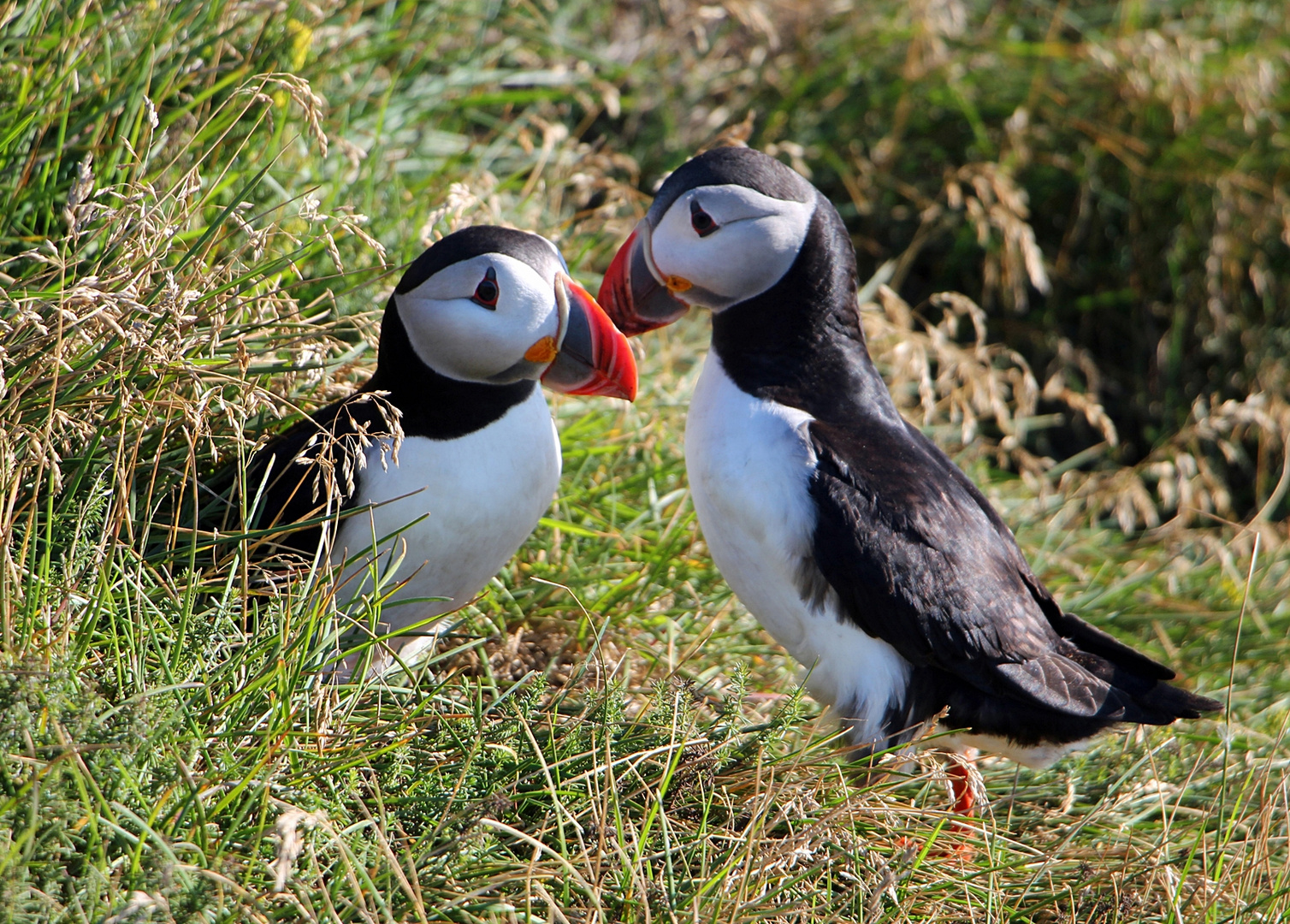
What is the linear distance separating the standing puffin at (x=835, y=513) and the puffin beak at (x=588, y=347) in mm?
294

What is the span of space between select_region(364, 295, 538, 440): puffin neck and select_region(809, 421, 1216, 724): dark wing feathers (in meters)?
0.81

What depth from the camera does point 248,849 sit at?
7.23 feet

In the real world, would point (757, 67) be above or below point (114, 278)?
below

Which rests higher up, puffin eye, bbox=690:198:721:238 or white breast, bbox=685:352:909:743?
puffin eye, bbox=690:198:721:238

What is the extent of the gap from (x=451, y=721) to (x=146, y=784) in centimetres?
66

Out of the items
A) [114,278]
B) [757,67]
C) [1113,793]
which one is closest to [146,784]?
[114,278]

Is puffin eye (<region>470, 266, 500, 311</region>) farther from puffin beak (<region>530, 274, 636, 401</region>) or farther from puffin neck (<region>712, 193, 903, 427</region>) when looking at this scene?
puffin neck (<region>712, 193, 903, 427</region>)

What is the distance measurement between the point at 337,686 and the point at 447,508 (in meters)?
0.55

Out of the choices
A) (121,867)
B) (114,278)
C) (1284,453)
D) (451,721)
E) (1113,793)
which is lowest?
(1284,453)

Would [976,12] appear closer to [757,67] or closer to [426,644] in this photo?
[757,67]

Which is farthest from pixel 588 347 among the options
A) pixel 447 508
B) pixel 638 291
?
pixel 447 508

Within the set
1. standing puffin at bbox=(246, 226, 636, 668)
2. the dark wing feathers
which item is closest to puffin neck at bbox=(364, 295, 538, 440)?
standing puffin at bbox=(246, 226, 636, 668)

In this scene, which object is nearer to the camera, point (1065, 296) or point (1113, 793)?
point (1113, 793)

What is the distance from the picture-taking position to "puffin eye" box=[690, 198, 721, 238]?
3082 mm
